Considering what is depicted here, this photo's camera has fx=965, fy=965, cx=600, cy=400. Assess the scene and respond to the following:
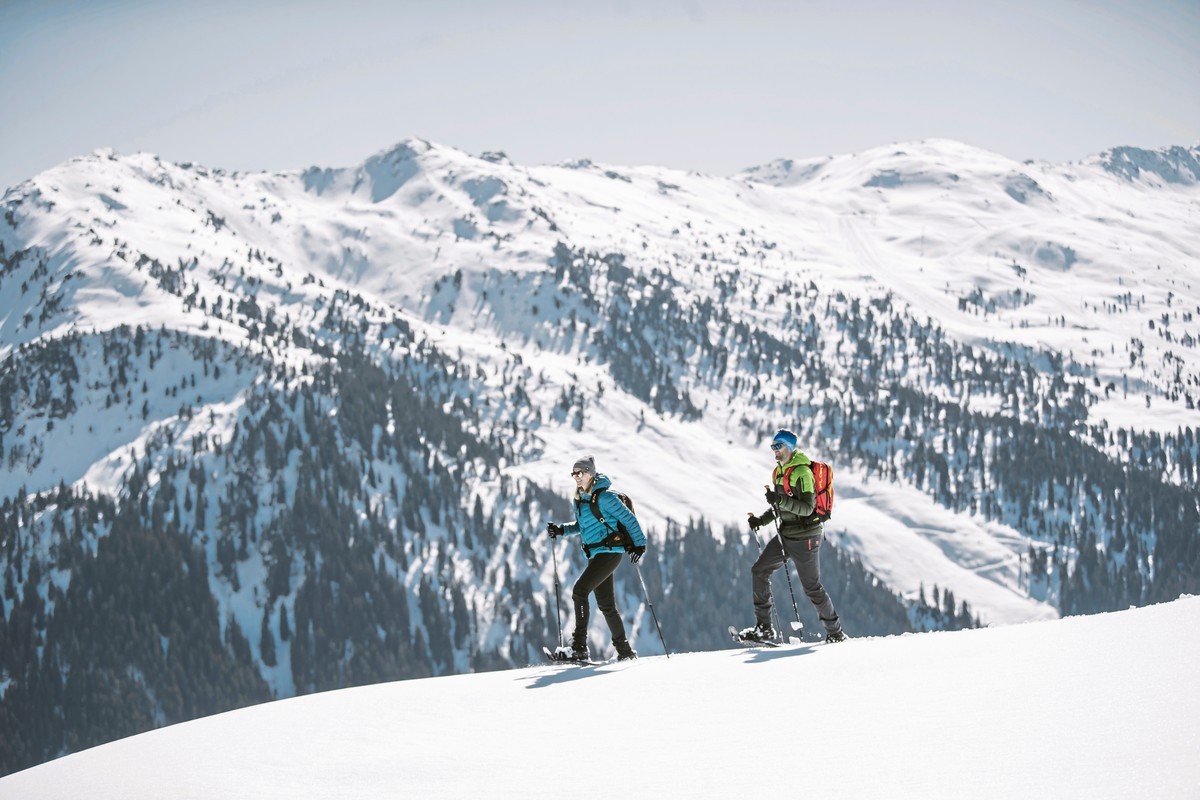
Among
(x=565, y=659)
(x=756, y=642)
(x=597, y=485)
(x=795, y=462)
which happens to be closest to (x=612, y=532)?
(x=597, y=485)

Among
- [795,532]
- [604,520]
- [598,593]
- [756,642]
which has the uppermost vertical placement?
[604,520]

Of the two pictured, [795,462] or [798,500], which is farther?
[795,462]

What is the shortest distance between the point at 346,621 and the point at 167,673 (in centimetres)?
3129

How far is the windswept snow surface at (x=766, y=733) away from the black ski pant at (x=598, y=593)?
1333 millimetres

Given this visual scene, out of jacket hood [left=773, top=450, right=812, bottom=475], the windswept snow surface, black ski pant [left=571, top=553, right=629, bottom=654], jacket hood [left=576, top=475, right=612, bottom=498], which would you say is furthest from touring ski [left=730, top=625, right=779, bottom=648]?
jacket hood [left=576, top=475, right=612, bottom=498]

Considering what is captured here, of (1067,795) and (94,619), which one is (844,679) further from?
(94,619)

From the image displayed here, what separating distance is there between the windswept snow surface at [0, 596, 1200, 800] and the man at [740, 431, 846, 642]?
129cm

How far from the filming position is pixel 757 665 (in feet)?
43.5

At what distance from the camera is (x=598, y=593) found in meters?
15.7

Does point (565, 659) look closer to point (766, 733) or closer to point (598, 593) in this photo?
point (598, 593)

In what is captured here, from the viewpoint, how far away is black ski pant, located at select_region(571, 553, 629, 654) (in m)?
15.3

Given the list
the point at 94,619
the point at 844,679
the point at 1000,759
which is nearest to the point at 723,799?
the point at 1000,759

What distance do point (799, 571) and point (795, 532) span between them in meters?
0.74

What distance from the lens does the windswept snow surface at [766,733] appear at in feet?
24.2
